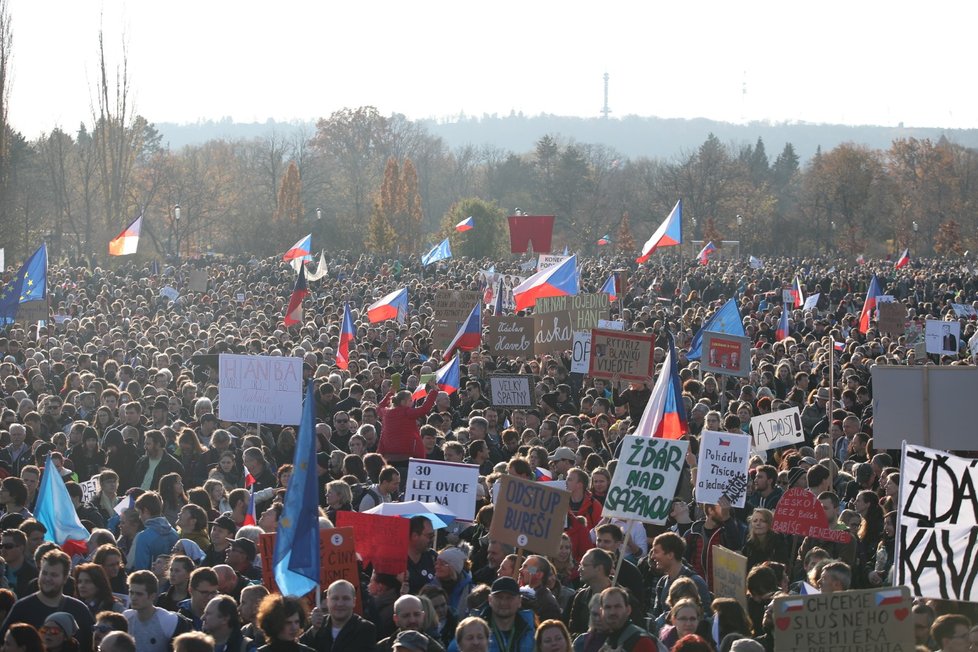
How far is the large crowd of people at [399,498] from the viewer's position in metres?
6.97

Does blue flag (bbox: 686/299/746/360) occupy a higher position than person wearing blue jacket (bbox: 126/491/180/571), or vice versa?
blue flag (bbox: 686/299/746/360)

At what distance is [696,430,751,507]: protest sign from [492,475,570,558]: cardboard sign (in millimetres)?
2195

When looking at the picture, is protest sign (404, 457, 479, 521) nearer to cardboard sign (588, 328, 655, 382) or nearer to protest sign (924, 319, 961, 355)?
cardboard sign (588, 328, 655, 382)

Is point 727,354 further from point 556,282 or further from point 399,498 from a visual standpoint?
point 556,282

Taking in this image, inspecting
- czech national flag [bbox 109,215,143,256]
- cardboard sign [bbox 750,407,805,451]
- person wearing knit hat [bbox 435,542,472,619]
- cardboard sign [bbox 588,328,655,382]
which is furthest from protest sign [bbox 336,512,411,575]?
czech national flag [bbox 109,215,143,256]

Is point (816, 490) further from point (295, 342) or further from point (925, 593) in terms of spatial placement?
point (295, 342)

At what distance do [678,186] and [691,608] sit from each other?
82733mm

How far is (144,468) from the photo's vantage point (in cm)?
Answer: 1218

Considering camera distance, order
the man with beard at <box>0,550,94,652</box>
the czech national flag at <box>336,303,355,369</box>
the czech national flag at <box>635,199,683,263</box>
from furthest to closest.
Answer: the czech national flag at <box>635,199,683,263</box>, the czech national flag at <box>336,303,355,369</box>, the man with beard at <box>0,550,94,652</box>

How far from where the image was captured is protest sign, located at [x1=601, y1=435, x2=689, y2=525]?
8.77 metres

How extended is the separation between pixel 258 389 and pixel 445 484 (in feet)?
13.3

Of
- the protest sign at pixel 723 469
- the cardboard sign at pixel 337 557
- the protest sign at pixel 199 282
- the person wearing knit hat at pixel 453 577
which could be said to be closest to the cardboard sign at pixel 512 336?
the protest sign at pixel 723 469

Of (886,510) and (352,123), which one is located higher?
(352,123)

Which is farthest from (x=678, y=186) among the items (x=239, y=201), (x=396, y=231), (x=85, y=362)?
(x=85, y=362)
